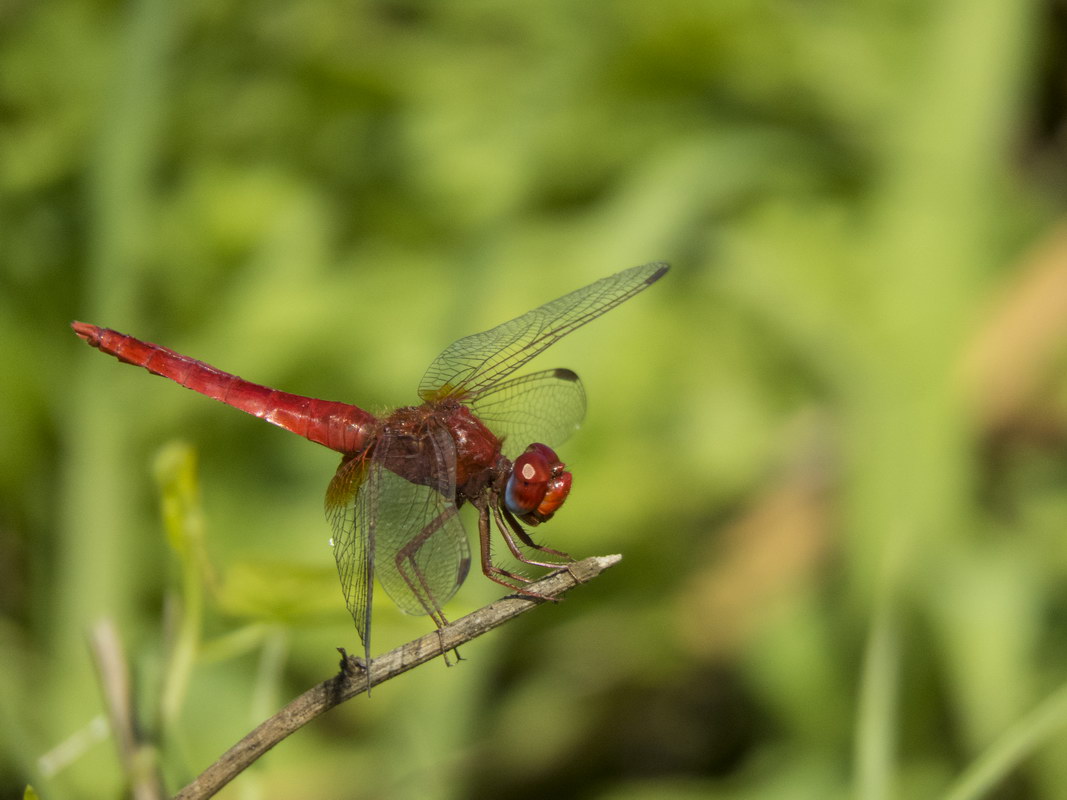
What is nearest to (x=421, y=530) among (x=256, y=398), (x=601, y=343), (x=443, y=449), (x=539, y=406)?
(x=443, y=449)

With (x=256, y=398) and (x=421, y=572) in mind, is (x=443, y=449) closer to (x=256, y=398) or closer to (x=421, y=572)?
(x=421, y=572)

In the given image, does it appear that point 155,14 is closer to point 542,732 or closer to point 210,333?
point 210,333

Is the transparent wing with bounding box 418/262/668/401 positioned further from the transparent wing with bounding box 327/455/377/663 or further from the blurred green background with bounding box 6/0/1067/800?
the blurred green background with bounding box 6/0/1067/800

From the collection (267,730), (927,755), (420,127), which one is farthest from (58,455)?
(927,755)

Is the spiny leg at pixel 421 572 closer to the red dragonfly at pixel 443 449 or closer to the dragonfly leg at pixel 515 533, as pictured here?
the red dragonfly at pixel 443 449

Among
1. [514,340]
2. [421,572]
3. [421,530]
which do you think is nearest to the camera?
[421,572]

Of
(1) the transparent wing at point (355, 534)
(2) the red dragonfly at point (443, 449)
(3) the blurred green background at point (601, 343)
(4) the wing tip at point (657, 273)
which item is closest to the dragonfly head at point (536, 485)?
(2) the red dragonfly at point (443, 449)
